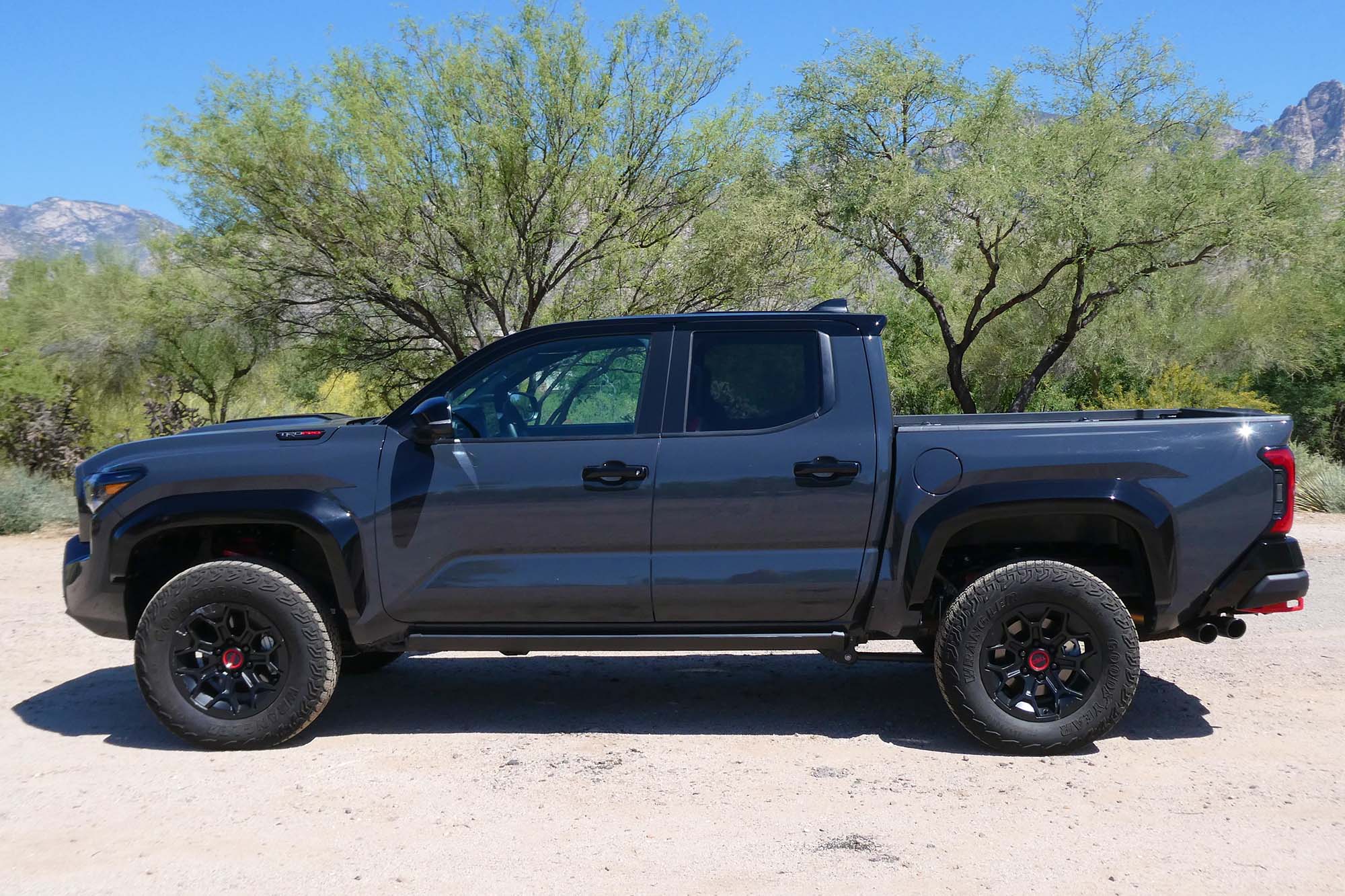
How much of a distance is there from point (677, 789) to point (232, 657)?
2.13 m

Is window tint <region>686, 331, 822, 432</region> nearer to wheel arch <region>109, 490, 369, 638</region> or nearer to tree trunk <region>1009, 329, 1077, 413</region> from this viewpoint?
wheel arch <region>109, 490, 369, 638</region>

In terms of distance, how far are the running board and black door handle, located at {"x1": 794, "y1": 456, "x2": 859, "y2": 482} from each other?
0.70 m

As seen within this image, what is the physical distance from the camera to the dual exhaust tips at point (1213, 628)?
5.21 metres

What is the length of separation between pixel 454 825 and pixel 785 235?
15.4m

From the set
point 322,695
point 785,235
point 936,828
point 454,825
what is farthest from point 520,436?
point 785,235

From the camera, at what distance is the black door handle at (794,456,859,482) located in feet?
17.1

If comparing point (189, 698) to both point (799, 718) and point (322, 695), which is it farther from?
point (799, 718)

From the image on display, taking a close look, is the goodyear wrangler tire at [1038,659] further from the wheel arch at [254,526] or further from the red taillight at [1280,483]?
the wheel arch at [254,526]

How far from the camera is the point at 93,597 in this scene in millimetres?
5484

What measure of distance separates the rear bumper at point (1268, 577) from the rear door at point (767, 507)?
5.26 ft

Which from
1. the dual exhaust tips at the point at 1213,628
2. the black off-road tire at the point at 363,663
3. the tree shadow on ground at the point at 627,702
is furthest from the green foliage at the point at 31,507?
the dual exhaust tips at the point at 1213,628

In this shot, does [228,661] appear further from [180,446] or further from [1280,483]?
[1280,483]

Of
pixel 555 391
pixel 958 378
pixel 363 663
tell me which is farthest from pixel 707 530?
pixel 958 378

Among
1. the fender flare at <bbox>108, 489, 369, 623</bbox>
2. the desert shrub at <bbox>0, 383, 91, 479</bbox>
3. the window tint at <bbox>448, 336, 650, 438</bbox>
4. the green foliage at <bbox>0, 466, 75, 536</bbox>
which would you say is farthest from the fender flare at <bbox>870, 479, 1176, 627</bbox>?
the desert shrub at <bbox>0, 383, 91, 479</bbox>
